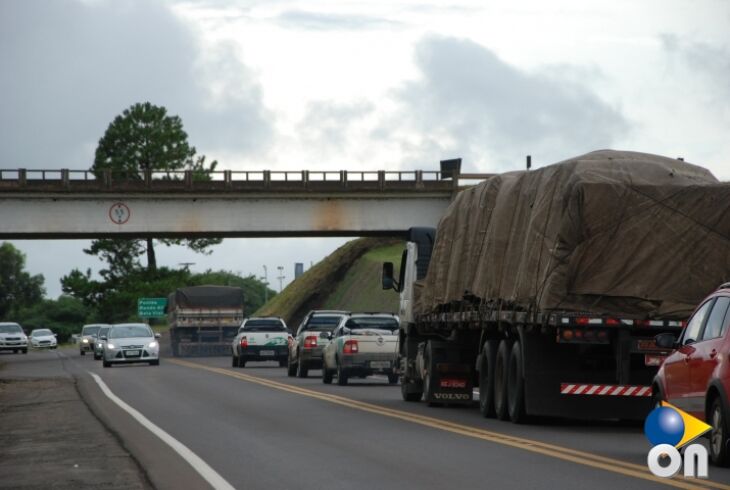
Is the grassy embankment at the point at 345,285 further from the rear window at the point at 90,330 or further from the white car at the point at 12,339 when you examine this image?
the white car at the point at 12,339

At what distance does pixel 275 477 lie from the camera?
13.6 metres

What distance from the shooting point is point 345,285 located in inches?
4013

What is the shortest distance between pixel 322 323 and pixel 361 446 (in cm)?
2649

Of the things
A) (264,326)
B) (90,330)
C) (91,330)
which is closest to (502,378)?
(264,326)

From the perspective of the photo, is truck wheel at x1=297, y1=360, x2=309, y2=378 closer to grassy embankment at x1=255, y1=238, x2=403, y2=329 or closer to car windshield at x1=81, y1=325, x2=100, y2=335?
car windshield at x1=81, y1=325, x2=100, y2=335

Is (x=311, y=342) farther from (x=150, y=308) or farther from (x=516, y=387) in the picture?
(x=150, y=308)

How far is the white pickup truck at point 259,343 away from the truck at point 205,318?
16.4 metres

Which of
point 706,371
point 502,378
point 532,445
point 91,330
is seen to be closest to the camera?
point 706,371

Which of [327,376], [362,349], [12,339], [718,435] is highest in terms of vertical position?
[12,339]

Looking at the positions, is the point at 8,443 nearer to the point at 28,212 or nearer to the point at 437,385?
the point at 437,385

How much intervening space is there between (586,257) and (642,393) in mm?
1837

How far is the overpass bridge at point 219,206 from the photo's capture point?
65.9 metres

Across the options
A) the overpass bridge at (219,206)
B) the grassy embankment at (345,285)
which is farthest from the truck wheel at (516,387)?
the grassy embankment at (345,285)

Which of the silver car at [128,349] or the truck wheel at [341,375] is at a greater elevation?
the silver car at [128,349]
